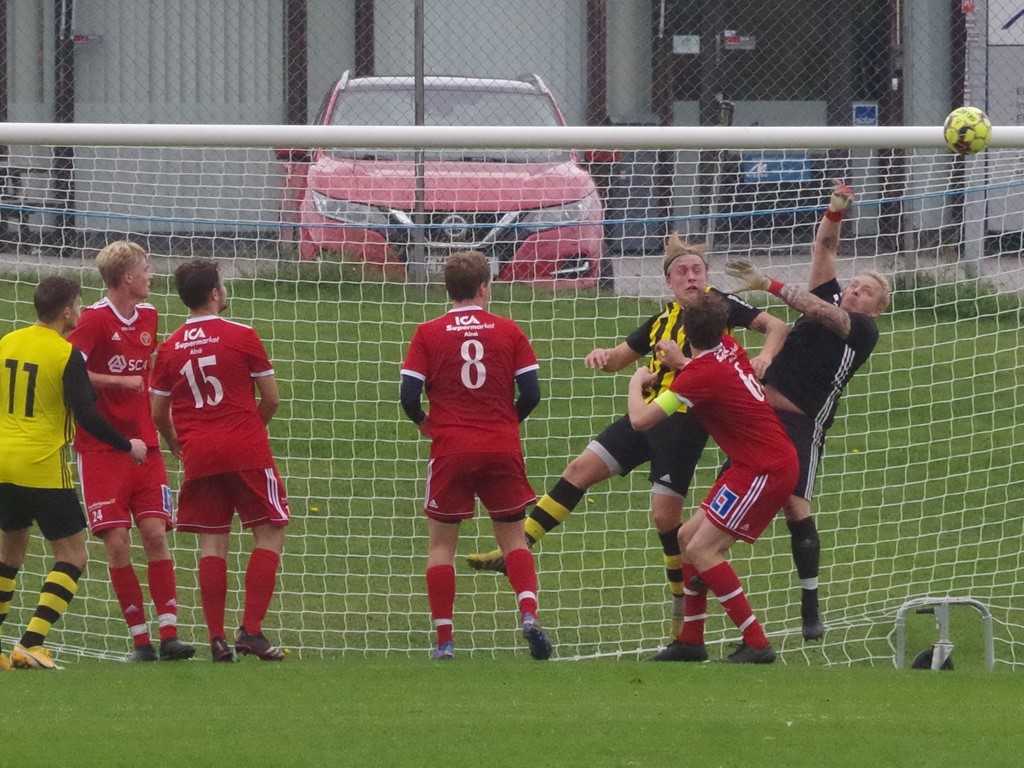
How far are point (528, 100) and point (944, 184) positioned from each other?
3.91 metres

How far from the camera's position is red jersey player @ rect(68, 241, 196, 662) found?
743 cm

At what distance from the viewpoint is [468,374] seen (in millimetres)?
7355

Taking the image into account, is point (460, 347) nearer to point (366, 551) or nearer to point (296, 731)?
point (296, 731)

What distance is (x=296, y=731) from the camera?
5871mm

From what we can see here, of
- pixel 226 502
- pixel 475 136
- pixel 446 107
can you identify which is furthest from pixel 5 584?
pixel 446 107

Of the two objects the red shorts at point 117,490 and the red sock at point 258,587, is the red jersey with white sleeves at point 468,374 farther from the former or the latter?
the red shorts at point 117,490

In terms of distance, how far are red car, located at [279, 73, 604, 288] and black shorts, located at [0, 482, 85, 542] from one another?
2.89 meters

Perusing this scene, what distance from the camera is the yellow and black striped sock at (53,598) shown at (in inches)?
291

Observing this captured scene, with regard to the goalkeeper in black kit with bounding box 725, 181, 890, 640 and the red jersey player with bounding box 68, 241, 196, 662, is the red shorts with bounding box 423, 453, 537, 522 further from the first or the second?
the goalkeeper in black kit with bounding box 725, 181, 890, 640

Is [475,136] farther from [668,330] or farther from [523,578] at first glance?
[523,578]

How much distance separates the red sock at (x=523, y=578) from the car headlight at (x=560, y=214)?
118 inches

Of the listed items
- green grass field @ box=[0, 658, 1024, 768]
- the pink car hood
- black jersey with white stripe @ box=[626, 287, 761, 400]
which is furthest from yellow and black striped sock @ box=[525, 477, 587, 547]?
the pink car hood

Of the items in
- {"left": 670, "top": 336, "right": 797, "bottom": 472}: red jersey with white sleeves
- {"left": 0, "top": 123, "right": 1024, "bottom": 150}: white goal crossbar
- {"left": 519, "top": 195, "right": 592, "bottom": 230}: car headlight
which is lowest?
{"left": 670, "top": 336, "right": 797, "bottom": 472}: red jersey with white sleeves

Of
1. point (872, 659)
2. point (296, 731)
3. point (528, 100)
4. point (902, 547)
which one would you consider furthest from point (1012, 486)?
point (296, 731)
